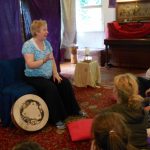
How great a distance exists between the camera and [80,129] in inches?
107

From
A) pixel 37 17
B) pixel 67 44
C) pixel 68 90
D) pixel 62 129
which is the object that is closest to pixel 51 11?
pixel 37 17

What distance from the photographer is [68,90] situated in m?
3.17

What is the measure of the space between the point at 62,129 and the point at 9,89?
2.38 ft

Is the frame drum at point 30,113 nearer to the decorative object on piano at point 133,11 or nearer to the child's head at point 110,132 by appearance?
the child's head at point 110,132

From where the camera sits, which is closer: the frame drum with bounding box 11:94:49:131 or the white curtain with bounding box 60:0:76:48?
the frame drum with bounding box 11:94:49:131

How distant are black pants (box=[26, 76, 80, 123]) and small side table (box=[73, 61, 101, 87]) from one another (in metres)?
1.20

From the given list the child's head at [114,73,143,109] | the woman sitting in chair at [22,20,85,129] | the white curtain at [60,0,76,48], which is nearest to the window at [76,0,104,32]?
the white curtain at [60,0,76,48]

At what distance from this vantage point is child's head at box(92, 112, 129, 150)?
1.14 m

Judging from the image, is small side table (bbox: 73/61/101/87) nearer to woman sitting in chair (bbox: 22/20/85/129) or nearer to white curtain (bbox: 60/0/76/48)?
woman sitting in chair (bbox: 22/20/85/129)

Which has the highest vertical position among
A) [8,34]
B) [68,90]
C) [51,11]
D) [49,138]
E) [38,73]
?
[51,11]

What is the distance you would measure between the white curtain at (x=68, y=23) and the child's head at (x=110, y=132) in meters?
5.42

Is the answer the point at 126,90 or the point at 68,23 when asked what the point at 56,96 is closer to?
the point at 126,90

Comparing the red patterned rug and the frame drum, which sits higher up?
the frame drum

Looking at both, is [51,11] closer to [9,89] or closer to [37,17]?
[37,17]
